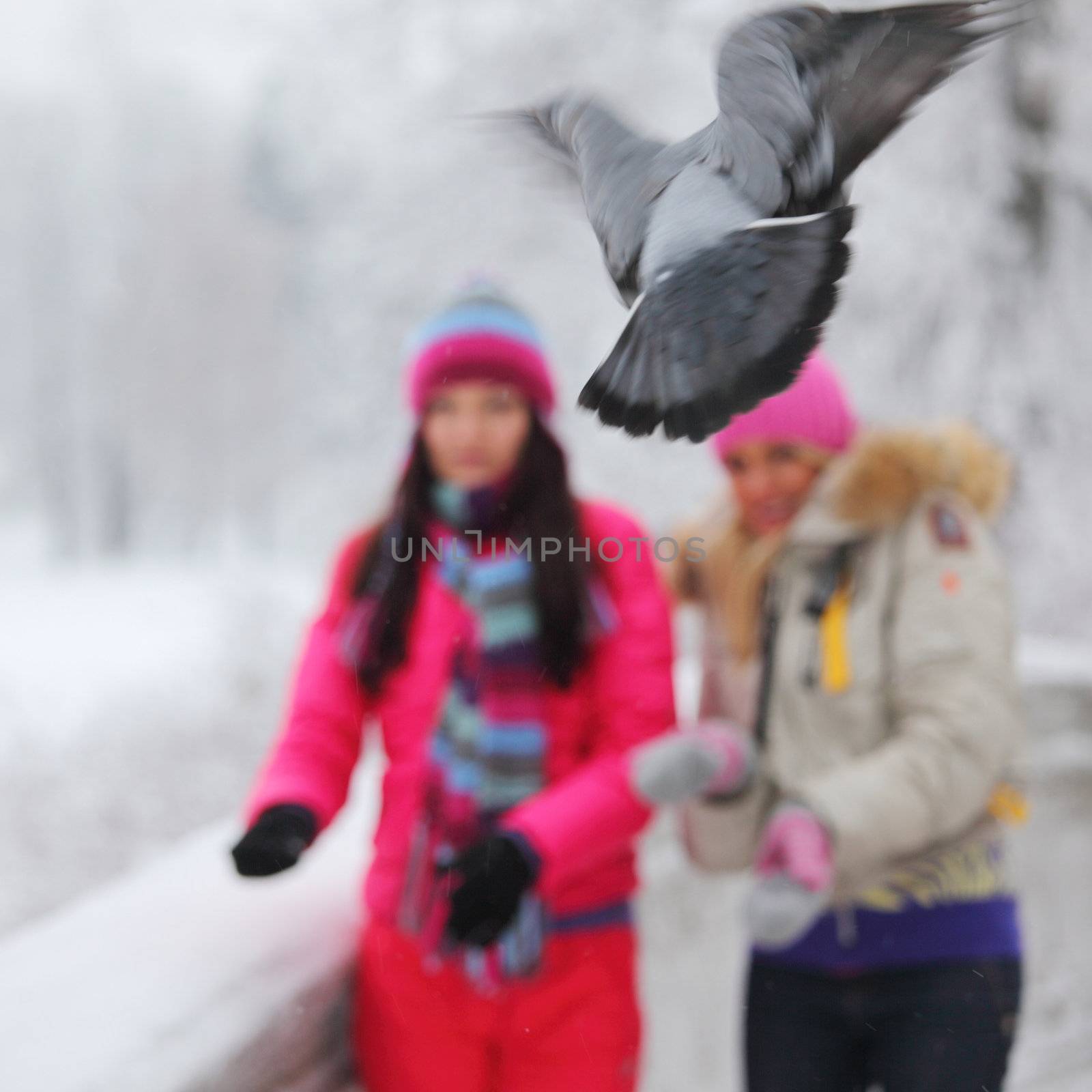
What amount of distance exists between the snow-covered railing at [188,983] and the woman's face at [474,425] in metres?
0.51

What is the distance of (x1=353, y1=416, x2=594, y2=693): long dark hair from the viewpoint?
777mm

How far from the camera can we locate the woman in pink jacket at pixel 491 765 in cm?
87

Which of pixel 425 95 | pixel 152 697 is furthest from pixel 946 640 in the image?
pixel 152 697

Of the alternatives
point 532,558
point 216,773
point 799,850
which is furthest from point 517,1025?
point 216,773

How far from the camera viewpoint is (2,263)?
432 cm

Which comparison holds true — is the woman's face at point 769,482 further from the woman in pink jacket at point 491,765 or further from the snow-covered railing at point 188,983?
the snow-covered railing at point 188,983

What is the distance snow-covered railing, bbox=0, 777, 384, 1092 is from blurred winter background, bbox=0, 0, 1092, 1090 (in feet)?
1.93

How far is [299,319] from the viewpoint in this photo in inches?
152

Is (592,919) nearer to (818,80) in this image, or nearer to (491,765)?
(491,765)

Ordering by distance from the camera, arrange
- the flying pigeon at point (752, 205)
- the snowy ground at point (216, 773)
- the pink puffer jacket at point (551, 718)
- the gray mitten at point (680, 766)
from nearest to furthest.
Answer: the flying pigeon at point (752, 205), the gray mitten at point (680, 766), the pink puffer jacket at point (551, 718), the snowy ground at point (216, 773)

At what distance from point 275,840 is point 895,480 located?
656mm

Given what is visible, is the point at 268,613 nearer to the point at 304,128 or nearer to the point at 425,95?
the point at 304,128

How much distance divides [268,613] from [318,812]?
4215 mm

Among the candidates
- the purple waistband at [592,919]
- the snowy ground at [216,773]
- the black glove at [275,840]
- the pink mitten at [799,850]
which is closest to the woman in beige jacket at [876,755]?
the pink mitten at [799,850]
